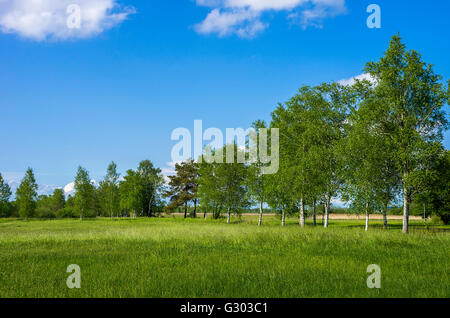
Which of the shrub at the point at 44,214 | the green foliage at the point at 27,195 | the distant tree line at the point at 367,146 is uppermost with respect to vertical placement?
the distant tree line at the point at 367,146

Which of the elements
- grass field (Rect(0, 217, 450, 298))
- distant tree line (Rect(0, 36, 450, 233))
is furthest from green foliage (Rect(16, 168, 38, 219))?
grass field (Rect(0, 217, 450, 298))

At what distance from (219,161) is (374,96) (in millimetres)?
30624

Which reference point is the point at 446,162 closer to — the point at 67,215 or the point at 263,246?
the point at 263,246

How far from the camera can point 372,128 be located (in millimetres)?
31969

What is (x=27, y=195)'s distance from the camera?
7569cm

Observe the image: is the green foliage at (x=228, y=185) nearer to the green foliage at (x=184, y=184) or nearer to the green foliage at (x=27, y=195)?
the green foliage at (x=184, y=184)

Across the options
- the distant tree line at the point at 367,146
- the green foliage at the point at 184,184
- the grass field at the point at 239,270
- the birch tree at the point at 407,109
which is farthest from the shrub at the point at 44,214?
the birch tree at the point at 407,109

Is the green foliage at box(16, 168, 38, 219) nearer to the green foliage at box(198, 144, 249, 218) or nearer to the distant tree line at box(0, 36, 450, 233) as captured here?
the green foliage at box(198, 144, 249, 218)

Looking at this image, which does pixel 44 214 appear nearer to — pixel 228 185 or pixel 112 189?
pixel 112 189

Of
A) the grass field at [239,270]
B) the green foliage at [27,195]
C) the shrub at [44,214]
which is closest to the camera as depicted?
the grass field at [239,270]

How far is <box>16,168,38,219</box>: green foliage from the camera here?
246ft

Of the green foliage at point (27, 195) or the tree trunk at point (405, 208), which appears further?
the green foliage at point (27, 195)

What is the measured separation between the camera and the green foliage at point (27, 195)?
246ft
